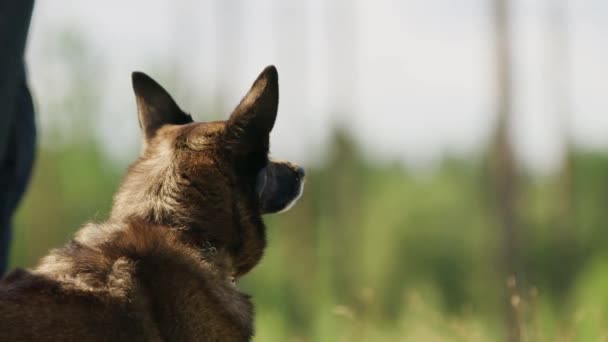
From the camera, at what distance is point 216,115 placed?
13672mm

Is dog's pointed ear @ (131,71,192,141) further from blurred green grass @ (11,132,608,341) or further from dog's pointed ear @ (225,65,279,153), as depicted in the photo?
blurred green grass @ (11,132,608,341)

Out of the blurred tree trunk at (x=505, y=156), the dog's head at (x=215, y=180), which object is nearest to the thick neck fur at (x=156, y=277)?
the dog's head at (x=215, y=180)

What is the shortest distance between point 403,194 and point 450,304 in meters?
3.60

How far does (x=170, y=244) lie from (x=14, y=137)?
6.08 ft

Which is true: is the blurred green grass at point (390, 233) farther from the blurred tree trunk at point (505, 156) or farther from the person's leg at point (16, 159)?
the person's leg at point (16, 159)

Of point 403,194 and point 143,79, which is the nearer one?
point 143,79

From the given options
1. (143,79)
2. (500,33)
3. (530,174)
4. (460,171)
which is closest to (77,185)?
(460,171)

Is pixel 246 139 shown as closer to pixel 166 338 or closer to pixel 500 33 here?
pixel 166 338

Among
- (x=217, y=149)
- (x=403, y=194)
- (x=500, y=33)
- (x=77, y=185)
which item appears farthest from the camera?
(x=77, y=185)

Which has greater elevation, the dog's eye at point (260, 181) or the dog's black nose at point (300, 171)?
the dog's eye at point (260, 181)

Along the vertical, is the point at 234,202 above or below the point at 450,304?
above

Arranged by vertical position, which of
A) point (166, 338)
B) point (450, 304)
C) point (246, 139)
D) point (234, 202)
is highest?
point (246, 139)

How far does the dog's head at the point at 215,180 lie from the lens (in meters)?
3.91

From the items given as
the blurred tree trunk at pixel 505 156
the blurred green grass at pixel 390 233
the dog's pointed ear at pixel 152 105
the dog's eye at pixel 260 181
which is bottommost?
the blurred green grass at pixel 390 233
